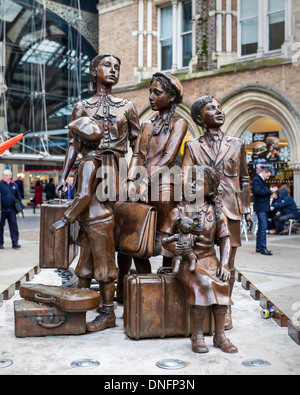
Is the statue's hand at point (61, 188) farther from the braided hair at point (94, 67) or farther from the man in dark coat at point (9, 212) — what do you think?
the man in dark coat at point (9, 212)

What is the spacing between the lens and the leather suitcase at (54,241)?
438 cm

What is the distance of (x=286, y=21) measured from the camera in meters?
12.6

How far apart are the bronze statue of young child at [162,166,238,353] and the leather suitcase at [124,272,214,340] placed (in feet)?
0.64

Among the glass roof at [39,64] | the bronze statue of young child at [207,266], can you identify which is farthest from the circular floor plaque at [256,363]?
the glass roof at [39,64]

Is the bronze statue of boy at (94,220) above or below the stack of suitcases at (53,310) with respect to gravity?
above

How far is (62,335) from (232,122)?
440 inches

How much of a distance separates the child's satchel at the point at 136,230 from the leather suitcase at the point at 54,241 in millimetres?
501

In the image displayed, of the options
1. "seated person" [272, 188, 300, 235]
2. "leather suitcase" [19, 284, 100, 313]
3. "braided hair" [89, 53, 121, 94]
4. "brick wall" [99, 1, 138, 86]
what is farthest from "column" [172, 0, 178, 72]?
"leather suitcase" [19, 284, 100, 313]

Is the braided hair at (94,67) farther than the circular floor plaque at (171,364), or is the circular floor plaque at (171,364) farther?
the braided hair at (94,67)

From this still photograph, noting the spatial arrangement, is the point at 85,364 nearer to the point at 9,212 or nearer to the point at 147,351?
the point at 147,351
